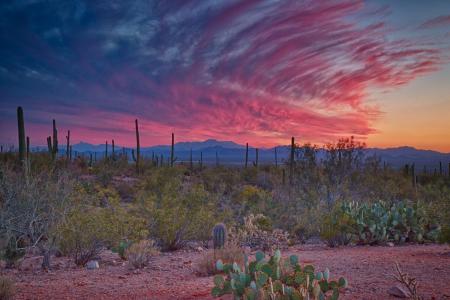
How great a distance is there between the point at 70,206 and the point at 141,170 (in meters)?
27.1

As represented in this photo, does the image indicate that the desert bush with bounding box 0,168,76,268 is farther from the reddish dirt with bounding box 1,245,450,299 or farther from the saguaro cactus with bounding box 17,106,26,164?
the saguaro cactus with bounding box 17,106,26,164

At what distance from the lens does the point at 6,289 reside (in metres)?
5.89

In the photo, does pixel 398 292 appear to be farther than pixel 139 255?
No

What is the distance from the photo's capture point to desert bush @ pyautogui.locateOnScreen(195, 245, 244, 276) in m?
7.46

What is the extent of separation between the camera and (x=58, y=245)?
876 centimetres

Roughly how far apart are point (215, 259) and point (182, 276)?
0.62 meters

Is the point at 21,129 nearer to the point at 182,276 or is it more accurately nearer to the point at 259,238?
the point at 259,238

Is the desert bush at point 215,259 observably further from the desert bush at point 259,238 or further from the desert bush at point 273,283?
the desert bush at point 259,238

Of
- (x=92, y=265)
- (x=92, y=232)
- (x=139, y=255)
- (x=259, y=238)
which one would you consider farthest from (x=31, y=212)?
(x=259, y=238)

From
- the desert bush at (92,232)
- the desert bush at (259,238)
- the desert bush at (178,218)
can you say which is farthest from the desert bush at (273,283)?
the desert bush at (178,218)

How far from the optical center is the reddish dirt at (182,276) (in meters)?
6.17

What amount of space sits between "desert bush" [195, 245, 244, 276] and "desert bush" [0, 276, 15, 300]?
2.87 metres

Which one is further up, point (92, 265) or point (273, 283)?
point (273, 283)

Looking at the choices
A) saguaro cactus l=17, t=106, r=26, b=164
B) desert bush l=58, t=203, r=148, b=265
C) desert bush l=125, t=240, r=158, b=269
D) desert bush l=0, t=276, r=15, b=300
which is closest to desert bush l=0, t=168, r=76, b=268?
desert bush l=58, t=203, r=148, b=265
